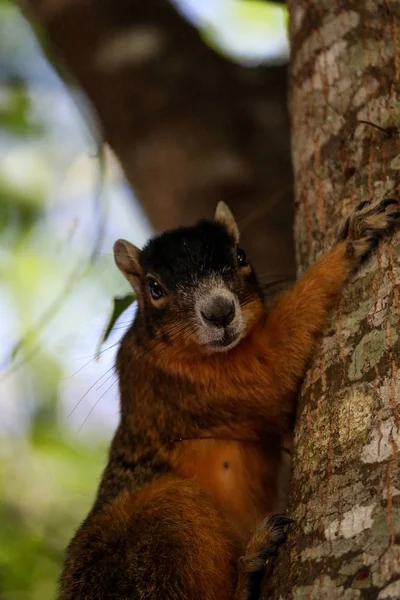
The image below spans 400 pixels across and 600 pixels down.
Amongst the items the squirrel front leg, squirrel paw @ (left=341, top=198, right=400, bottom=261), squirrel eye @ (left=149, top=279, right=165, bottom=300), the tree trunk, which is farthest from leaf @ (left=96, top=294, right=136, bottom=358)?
squirrel paw @ (left=341, top=198, right=400, bottom=261)

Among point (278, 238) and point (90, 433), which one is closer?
point (278, 238)

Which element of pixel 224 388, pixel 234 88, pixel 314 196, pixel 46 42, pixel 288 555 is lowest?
pixel 288 555

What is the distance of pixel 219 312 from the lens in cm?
373

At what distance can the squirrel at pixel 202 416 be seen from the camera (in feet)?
10.7

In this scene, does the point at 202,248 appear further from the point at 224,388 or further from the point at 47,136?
the point at 47,136

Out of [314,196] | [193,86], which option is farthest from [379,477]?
[193,86]

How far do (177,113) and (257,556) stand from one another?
333 centimetres

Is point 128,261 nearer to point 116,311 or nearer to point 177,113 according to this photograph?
point 116,311

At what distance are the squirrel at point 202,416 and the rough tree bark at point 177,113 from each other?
0.91 m

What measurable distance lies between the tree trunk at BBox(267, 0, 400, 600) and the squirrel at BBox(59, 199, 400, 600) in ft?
0.72

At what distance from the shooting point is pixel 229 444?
3.89 metres

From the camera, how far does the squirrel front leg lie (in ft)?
10.2

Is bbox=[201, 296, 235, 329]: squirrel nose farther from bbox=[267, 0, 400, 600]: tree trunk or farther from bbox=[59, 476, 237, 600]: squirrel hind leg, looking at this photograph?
bbox=[59, 476, 237, 600]: squirrel hind leg

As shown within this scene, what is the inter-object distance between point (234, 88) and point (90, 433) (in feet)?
11.1
